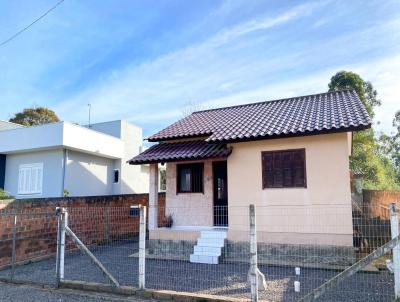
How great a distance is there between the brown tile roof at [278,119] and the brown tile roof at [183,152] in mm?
379

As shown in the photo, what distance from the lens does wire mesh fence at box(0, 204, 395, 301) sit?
743 centimetres

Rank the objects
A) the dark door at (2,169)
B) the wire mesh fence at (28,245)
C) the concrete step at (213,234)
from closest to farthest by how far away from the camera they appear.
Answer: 1. the wire mesh fence at (28,245)
2. the concrete step at (213,234)
3. the dark door at (2,169)

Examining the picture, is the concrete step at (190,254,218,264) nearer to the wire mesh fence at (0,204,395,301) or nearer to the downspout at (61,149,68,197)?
the wire mesh fence at (0,204,395,301)

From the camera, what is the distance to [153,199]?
1238 centimetres

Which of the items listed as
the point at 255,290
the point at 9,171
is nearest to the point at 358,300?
the point at 255,290

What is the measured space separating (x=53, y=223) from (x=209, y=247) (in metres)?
5.86

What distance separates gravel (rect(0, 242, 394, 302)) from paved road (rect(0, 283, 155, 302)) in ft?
2.08

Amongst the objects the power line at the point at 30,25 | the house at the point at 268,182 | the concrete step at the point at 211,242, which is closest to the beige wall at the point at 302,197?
the house at the point at 268,182

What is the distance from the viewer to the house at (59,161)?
18.2 m

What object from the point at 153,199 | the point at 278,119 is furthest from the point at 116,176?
the point at 278,119

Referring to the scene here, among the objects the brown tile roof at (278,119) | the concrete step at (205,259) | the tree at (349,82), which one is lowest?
the concrete step at (205,259)

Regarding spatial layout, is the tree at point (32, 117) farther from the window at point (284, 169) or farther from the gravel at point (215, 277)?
the window at point (284, 169)

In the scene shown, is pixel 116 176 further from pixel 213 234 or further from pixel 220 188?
pixel 213 234

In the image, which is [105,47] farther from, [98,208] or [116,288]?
[116,288]
